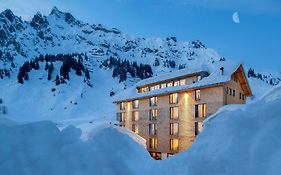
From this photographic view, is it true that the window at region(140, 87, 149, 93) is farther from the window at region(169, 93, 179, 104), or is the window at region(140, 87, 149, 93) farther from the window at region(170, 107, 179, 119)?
→ the window at region(170, 107, 179, 119)

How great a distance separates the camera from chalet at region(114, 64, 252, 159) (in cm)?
3497

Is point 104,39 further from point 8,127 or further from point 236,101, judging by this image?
point 8,127

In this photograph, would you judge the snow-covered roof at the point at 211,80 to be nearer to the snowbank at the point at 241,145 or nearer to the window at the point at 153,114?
the window at the point at 153,114

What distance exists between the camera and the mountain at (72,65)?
259 ft

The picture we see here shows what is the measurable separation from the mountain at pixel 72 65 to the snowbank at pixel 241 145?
28194 mm

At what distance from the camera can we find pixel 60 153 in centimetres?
1114

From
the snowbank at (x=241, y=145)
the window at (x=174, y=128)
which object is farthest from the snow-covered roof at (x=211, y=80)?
the snowbank at (x=241, y=145)

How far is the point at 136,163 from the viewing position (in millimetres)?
12617

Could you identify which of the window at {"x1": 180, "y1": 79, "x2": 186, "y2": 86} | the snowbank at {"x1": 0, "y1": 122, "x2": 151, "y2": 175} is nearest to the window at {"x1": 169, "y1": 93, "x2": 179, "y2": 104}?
the window at {"x1": 180, "y1": 79, "x2": 186, "y2": 86}

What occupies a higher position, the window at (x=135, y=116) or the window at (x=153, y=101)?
the window at (x=153, y=101)

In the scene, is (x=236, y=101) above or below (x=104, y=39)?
below

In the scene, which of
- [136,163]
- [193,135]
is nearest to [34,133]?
[136,163]

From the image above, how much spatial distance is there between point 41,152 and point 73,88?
7990 cm

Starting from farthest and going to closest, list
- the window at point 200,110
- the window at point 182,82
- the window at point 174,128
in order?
the window at point 182,82 < the window at point 174,128 < the window at point 200,110
